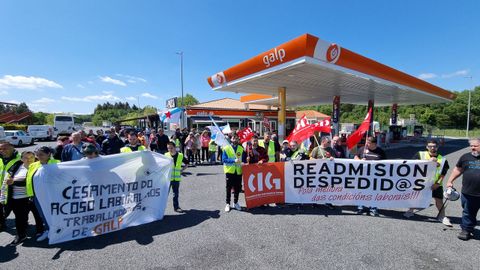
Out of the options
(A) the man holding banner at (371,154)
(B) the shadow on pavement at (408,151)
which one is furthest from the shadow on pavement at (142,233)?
(B) the shadow on pavement at (408,151)

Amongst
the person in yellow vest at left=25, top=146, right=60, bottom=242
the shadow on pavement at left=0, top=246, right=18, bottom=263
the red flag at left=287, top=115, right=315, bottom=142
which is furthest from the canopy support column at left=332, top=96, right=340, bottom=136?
the shadow on pavement at left=0, top=246, right=18, bottom=263

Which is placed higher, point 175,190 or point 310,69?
point 310,69

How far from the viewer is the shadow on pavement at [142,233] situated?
368cm

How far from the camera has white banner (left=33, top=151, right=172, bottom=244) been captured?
3643 mm

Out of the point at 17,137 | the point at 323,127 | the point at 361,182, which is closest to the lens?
the point at 361,182

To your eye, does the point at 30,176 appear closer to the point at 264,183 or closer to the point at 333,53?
the point at 264,183

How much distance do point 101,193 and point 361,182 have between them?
17.3ft

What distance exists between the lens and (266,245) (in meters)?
3.66

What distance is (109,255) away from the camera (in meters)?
3.40

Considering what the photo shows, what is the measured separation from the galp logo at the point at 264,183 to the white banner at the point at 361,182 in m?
0.16

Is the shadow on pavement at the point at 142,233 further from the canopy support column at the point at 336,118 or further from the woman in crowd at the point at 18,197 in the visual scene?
the canopy support column at the point at 336,118

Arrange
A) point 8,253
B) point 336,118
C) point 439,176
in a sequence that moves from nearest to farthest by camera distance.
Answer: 1. point 8,253
2. point 439,176
3. point 336,118

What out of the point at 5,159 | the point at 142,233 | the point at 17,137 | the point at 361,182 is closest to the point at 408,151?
the point at 361,182

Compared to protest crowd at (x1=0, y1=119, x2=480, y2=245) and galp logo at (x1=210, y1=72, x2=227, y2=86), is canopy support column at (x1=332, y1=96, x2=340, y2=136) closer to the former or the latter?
galp logo at (x1=210, y1=72, x2=227, y2=86)
